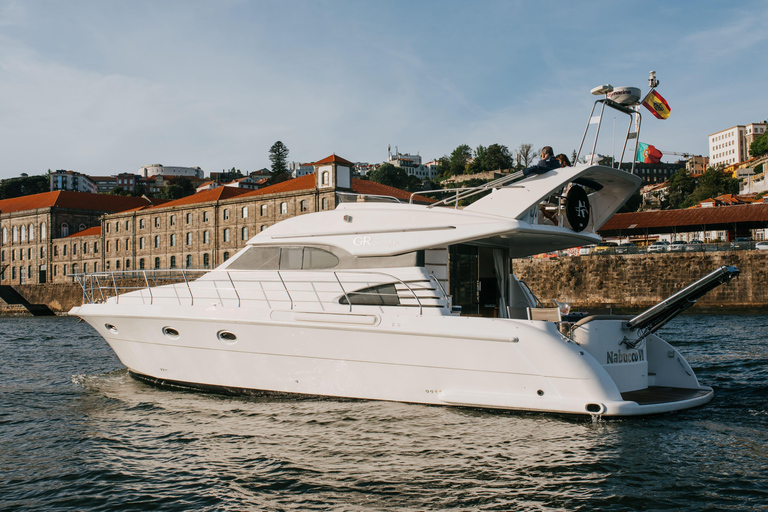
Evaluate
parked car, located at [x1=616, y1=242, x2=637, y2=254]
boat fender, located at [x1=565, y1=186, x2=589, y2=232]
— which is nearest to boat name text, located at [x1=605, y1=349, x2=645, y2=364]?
boat fender, located at [x1=565, y1=186, x2=589, y2=232]

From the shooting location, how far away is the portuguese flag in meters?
9.04

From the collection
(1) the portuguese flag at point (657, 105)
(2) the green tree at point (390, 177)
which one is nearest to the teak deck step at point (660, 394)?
(1) the portuguese flag at point (657, 105)

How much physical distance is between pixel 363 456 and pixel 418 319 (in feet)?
6.53

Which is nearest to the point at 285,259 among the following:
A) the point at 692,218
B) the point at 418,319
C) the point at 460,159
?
the point at 418,319

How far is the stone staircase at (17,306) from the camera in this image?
5034 cm

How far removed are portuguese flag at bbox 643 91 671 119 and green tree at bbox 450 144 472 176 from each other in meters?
115

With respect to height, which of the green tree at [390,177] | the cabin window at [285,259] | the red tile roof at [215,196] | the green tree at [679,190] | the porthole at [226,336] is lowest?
the porthole at [226,336]

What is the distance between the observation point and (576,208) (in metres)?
8.91

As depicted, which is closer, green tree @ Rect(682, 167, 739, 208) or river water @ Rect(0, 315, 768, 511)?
river water @ Rect(0, 315, 768, 511)

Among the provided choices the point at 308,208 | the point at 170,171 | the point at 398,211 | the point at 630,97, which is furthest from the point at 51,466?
the point at 170,171

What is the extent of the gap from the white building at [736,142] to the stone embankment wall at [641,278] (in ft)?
316

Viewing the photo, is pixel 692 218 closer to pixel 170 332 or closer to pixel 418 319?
pixel 418 319

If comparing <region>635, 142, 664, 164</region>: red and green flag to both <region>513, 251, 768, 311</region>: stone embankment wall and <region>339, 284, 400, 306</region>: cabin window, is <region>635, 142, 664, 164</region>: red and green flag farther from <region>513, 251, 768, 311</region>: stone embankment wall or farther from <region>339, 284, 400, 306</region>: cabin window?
<region>513, 251, 768, 311</region>: stone embankment wall

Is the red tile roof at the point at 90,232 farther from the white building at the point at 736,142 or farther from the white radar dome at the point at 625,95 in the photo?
the white building at the point at 736,142
